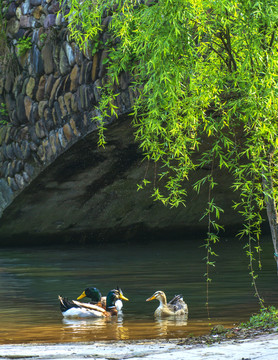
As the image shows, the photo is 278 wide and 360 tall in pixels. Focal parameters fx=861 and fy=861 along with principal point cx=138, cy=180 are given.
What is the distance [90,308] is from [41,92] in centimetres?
612

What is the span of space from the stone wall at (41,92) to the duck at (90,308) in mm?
3756

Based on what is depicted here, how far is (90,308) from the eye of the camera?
33.6 ft

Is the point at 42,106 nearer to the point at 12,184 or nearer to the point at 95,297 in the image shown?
the point at 12,184

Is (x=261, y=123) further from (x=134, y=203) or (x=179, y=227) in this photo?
(x=179, y=227)

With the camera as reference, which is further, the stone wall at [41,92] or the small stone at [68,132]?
the small stone at [68,132]

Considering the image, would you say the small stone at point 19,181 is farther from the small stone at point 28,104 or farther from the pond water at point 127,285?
the pond water at point 127,285

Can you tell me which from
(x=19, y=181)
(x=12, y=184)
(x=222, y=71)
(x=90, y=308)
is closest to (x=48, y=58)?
(x=19, y=181)

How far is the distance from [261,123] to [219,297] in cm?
425

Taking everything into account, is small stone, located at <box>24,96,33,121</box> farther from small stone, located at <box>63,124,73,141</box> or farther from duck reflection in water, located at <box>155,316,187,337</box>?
duck reflection in water, located at <box>155,316,187,337</box>

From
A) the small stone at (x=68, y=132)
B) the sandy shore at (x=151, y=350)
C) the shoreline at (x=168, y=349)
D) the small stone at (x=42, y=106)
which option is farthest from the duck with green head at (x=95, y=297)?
the small stone at (x=42, y=106)

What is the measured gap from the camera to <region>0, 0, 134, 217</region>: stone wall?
14109 millimetres

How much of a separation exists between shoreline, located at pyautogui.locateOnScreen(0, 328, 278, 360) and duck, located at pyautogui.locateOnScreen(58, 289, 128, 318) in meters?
2.01

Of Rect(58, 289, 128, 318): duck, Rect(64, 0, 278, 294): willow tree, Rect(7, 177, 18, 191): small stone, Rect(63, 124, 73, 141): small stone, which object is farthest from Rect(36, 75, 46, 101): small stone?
Rect(64, 0, 278, 294): willow tree

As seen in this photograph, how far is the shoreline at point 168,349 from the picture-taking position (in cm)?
584
